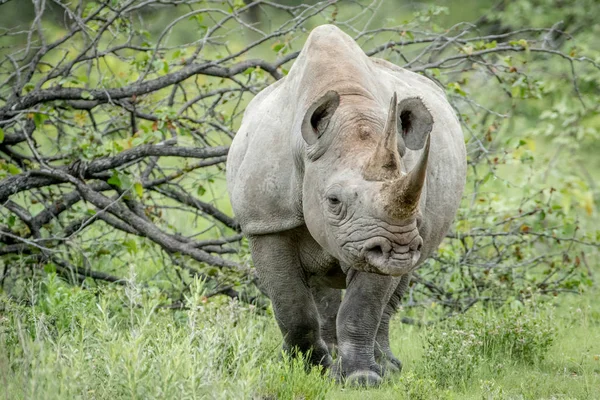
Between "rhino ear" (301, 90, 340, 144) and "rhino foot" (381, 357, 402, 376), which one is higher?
"rhino ear" (301, 90, 340, 144)

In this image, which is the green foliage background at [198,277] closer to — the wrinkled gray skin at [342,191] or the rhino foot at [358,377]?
the rhino foot at [358,377]

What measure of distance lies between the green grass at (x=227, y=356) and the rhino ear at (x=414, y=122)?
1.26m

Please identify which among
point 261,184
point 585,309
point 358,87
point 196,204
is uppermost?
point 358,87

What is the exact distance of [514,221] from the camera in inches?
391

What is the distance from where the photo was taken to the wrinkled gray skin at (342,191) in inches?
189

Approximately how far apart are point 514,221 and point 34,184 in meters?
4.90

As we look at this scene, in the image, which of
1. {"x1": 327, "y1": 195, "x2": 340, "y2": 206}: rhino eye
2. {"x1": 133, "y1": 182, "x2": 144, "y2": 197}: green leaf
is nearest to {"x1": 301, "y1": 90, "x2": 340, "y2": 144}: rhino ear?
{"x1": 327, "y1": 195, "x2": 340, "y2": 206}: rhino eye

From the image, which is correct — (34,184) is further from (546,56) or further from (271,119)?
(546,56)

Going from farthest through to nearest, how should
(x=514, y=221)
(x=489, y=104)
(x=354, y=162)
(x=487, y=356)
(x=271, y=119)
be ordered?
(x=489, y=104)
(x=514, y=221)
(x=487, y=356)
(x=271, y=119)
(x=354, y=162)

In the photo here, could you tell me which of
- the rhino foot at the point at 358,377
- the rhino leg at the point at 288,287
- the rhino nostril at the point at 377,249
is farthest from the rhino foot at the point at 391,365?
the rhino nostril at the point at 377,249

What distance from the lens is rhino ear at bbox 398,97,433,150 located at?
5.28 metres

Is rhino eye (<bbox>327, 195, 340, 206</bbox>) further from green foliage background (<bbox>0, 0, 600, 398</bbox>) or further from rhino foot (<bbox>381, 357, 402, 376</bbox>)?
rhino foot (<bbox>381, 357, 402, 376</bbox>)

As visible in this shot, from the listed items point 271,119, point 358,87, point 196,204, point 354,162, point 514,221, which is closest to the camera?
point 354,162

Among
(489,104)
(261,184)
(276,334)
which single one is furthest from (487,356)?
→ (489,104)
